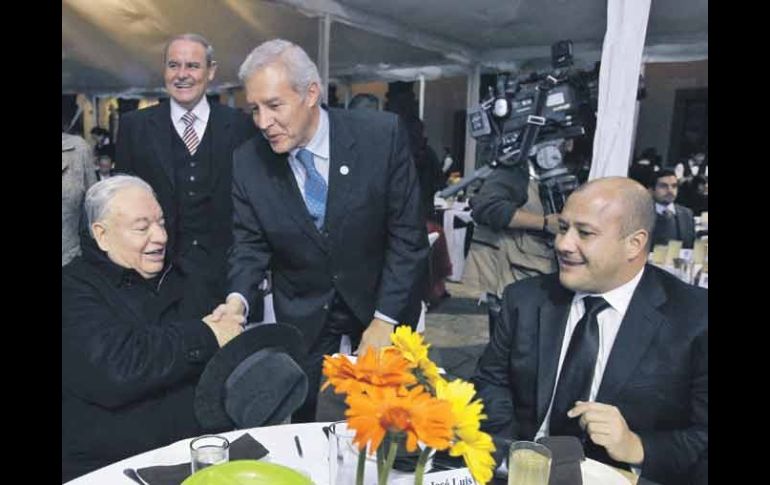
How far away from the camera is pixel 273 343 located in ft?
5.04

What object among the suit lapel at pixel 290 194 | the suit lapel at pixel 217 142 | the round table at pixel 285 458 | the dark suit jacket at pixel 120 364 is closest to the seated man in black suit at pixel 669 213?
the suit lapel at pixel 290 194

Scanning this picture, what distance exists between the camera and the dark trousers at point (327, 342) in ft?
7.06

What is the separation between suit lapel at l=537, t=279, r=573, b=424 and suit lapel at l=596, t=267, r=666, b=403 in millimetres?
133

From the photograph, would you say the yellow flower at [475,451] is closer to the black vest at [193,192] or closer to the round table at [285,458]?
the round table at [285,458]

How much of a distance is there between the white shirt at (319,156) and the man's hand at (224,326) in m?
0.22

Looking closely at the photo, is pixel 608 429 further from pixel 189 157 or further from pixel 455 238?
pixel 455 238

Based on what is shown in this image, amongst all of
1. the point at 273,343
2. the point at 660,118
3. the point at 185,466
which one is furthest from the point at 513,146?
the point at 660,118

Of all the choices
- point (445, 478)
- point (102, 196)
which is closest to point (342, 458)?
point (445, 478)

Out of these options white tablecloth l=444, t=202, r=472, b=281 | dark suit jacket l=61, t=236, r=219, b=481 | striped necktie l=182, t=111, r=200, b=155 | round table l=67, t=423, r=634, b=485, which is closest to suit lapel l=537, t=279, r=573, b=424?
round table l=67, t=423, r=634, b=485

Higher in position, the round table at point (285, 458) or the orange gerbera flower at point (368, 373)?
the orange gerbera flower at point (368, 373)

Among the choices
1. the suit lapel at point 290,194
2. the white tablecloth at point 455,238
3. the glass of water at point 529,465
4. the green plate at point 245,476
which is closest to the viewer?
the green plate at point 245,476

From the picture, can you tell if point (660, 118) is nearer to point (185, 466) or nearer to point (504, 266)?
point (504, 266)

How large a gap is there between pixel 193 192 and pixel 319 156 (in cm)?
61

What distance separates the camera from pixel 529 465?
935mm
